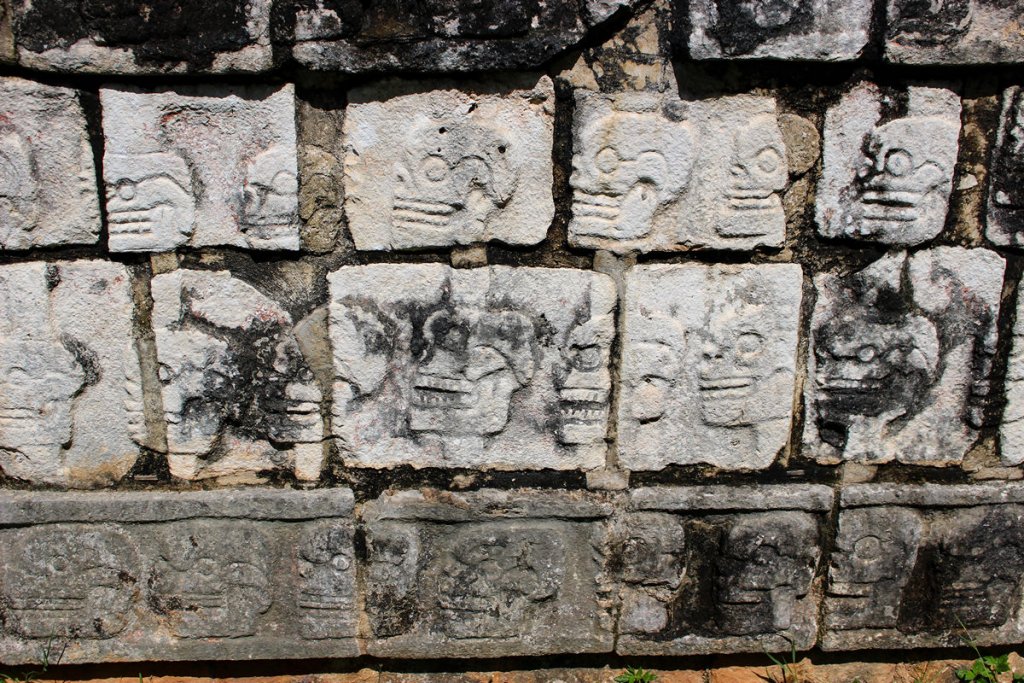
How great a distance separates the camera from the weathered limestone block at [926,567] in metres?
2.25

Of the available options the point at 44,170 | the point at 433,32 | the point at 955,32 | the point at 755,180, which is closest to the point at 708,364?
the point at 755,180

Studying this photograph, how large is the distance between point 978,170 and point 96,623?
8.21ft

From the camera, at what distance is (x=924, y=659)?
2.43m

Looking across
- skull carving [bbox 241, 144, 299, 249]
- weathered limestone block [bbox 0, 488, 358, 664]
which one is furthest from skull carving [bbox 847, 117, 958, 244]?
weathered limestone block [bbox 0, 488, 358, 664]

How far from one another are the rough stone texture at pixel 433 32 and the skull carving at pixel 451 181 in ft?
0.49

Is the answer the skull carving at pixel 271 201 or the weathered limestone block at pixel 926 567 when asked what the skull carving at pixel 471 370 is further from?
the weathered limestone block at pixel 926 567

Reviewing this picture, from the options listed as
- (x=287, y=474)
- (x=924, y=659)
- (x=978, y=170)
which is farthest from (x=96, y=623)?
(x=978, y=170)

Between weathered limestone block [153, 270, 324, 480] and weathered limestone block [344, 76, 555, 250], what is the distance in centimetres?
33

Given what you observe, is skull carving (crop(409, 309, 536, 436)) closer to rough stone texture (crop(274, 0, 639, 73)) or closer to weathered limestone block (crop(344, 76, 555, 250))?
weathered limestone block (crop(344, 76, 555, 250))

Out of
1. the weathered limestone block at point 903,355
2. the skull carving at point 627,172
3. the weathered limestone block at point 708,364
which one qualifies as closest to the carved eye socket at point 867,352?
the weathered limestone block at point 903,355

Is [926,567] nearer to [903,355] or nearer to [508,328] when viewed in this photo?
[903,355]

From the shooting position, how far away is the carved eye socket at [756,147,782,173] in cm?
199

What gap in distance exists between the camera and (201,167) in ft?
6.41

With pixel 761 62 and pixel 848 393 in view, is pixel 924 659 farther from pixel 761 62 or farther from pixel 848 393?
pixel 761 62
